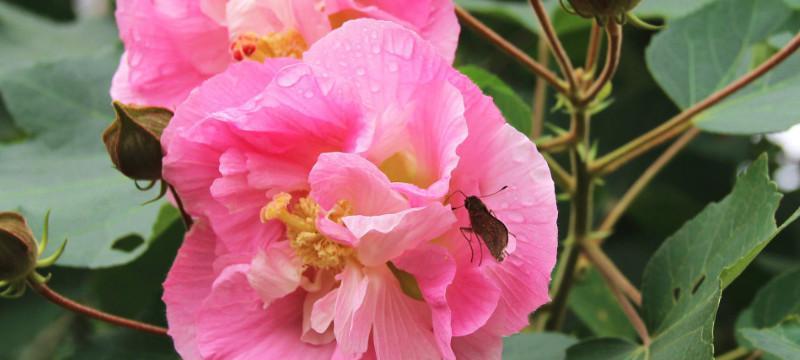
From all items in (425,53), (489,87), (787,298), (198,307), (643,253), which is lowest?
(643,253)

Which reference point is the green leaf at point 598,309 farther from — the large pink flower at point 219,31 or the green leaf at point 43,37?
the green leaf at point 43,37

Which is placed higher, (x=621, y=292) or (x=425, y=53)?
(x=425, y=53)

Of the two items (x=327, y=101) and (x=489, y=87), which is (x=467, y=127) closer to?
(x=327, y=101)

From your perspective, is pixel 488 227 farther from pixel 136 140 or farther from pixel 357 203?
pixel 136 140

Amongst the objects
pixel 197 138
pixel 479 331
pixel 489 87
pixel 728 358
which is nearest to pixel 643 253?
pixel 728 358

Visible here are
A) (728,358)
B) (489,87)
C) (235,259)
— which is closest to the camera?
(235,259)

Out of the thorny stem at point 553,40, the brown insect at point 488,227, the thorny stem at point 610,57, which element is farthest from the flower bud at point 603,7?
the brown insect at point 488,227

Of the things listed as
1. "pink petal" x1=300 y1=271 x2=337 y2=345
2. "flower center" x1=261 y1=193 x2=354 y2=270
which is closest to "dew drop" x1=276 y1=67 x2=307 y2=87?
"flower center" x1=261 y1=193 x2=354 y2=270

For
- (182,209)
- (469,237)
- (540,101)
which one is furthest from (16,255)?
(540,101)
